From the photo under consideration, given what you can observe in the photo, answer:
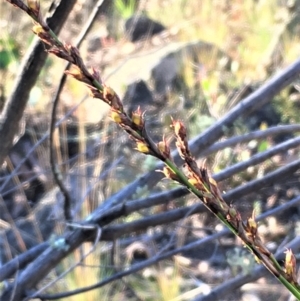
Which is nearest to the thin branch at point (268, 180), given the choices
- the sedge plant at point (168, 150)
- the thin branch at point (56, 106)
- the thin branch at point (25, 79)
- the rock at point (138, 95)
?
the thin branch at point (56, 106)

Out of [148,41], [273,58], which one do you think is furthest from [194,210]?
[148,41]

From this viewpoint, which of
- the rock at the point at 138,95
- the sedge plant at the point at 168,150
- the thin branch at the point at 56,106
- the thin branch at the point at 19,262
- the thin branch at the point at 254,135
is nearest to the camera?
the sedge plant at the point at 168,150

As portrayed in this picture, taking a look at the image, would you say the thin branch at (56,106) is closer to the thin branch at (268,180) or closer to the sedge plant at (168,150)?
the thin branch at (268,180)

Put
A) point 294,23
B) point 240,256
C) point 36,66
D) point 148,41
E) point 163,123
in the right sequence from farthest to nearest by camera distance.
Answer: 1. point 148,41
2. point 294,23
3. point 163,123
4. point 240,256
5. point 36,66

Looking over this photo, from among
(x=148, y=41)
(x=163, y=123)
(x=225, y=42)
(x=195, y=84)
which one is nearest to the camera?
(x=163, y=123)

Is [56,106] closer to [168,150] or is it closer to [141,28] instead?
[168,150]

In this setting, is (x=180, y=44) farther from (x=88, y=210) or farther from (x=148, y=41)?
(x=88, y=210)

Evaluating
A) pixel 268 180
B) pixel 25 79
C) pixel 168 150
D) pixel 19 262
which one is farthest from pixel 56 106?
pixel 168 150

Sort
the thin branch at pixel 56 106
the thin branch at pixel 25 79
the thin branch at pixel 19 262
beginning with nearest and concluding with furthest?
1. the thin branch at pixel 25 79
2. the thin branch at pixel 56 106
3. the thin branch at pixel 19 262

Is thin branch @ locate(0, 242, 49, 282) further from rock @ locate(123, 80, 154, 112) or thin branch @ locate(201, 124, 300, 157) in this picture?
rock @ locate(123, 80, 154, 112)

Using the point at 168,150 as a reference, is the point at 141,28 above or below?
above

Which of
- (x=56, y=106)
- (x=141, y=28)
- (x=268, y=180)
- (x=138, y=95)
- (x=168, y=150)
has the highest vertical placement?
(x=141, y=28)
